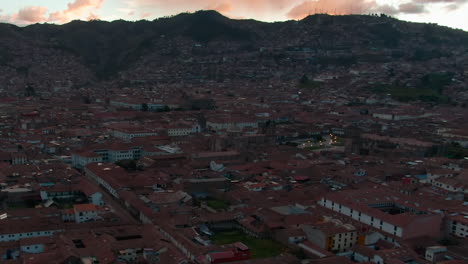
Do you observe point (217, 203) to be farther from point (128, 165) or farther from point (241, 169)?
point (128, 165)

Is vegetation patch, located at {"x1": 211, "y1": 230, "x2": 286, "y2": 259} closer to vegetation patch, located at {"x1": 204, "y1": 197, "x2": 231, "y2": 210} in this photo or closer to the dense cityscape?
the dense cityscape

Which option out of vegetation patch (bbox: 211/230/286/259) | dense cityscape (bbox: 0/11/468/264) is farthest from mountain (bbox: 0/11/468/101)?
vegetation patch (bbox: 211/230/286/259)

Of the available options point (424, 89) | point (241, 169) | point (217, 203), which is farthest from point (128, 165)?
point (424, 89)

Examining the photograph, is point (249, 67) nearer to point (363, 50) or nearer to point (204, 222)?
point (363, 50)

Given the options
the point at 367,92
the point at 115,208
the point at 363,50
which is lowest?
the point at 115,208

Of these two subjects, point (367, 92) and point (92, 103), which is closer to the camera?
point (92, 103)

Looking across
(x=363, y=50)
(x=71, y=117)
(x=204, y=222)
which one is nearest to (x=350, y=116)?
(x=71, y=117)
